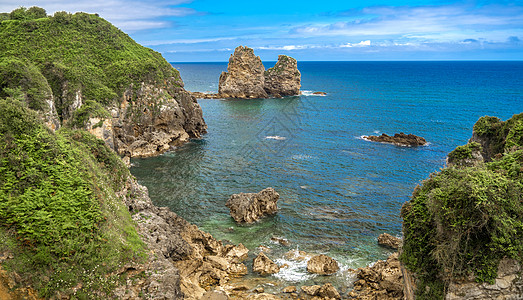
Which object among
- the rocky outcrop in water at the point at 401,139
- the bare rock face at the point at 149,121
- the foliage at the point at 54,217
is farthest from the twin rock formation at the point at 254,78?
the foliage at the point at 54,217

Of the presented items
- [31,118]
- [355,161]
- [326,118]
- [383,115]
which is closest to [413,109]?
[383,115]

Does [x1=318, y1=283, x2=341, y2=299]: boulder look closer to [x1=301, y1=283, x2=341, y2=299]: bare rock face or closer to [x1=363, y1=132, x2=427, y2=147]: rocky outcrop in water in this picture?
[x1=301, y1=283, x2=341, y2=299]: bare rock face

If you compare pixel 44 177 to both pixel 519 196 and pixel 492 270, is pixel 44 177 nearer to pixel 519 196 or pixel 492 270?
pixel 492 270

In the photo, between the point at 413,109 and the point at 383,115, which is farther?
the point at 413,109

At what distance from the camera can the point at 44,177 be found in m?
16.3

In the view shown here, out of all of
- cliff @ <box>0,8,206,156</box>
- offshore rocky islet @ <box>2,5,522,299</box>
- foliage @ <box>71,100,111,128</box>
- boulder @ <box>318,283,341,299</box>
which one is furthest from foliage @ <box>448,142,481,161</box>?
foliage @ <box>71,100,111,128</box>

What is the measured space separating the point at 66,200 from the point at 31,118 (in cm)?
486

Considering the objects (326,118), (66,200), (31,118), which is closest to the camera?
(66,200)

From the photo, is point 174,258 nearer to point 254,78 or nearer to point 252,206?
point 252,206

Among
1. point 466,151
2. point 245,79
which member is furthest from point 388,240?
point 245,79

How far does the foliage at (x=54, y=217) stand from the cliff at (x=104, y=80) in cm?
2358

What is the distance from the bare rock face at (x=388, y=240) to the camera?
1200 inches

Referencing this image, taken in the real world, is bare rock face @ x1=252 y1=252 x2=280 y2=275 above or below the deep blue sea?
below

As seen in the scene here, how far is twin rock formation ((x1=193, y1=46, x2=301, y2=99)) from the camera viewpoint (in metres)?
113
